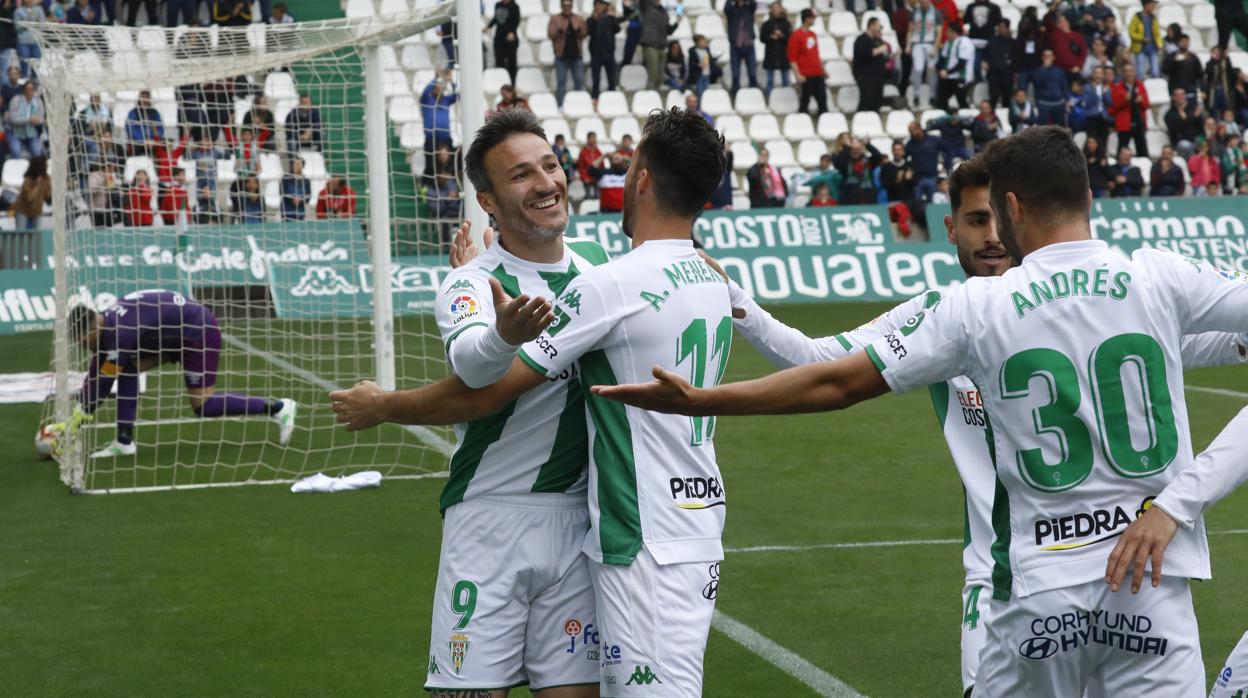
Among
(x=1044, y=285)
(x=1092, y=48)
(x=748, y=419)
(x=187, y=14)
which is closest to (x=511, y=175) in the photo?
(x=1044, y=285)

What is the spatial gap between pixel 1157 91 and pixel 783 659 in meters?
26.4

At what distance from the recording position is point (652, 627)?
353 centimetres

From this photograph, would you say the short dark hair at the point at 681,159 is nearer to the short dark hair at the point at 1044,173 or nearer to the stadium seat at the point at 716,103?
the short dark hair at the point at 1044,173

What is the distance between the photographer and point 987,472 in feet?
13.9

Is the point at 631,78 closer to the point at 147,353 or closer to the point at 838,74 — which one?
the point at 838,74

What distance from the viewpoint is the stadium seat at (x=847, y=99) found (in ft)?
97.7

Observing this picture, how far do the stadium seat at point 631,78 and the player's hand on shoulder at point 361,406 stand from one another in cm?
2537

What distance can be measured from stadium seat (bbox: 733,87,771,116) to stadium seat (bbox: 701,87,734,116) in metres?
0.25

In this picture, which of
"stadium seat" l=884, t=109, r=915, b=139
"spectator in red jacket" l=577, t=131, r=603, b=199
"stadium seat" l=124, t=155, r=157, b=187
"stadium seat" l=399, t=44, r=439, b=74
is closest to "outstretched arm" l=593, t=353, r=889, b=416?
"stadium seat" l=124, t=155, r=157, b=187

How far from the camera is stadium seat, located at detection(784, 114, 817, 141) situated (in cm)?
2839

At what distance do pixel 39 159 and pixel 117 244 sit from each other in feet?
30.6

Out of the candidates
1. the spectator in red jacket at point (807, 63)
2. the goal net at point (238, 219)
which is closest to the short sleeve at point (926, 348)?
the goal net at point (238, 219)

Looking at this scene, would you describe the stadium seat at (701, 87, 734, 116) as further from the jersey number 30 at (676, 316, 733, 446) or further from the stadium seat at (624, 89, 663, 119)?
the jersey number 30 at (676, 316, 733, 446)

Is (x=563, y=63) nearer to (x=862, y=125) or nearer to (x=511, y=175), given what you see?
(x=862, y=125)
